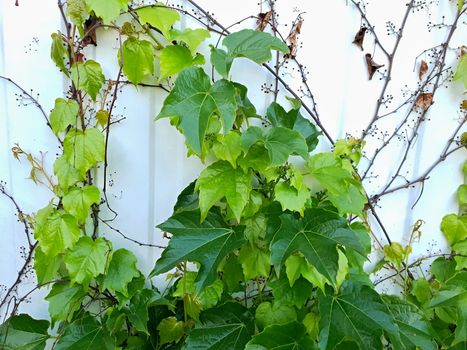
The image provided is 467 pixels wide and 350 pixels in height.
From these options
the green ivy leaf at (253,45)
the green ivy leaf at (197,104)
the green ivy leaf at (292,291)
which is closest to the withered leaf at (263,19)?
the green ivy leaf at (253,45)

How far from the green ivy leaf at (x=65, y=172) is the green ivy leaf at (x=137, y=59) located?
0.26m

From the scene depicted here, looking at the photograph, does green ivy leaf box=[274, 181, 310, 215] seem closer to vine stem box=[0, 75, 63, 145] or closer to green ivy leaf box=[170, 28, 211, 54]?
green ivy leaf box=[170, 28, 211, 54]

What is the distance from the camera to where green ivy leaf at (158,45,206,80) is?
108 centimetres

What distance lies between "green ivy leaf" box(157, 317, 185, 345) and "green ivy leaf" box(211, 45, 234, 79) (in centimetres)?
63

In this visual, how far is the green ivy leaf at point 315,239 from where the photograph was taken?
0.95 m

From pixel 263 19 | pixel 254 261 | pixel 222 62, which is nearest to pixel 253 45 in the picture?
pixel 222 62

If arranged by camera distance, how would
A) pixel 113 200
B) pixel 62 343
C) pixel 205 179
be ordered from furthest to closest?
pixel 113 200 → pixel 62 343 → pixel 205 179

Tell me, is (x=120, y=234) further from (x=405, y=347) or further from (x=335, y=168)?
(x=405, y=347)

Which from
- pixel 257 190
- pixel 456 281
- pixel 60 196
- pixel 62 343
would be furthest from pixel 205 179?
pixel 456 281

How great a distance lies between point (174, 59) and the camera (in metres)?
1.08

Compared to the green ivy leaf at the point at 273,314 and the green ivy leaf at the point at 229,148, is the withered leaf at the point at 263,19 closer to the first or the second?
the green ivy leaf at the point at 229,148

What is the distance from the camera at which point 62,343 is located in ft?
3.79

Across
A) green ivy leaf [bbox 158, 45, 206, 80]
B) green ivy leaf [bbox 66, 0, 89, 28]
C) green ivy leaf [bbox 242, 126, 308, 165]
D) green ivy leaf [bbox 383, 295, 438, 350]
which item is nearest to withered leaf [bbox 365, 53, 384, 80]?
green ivy leaf [bbox 242, 126, 308, 165]

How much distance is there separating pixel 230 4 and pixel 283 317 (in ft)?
2.54
